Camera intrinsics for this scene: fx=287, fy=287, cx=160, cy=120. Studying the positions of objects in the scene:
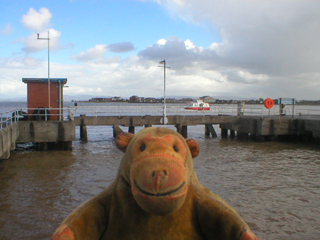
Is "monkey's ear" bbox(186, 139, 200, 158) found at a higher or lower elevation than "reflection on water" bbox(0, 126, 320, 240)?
higher

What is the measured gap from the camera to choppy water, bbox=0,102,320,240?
686 cm

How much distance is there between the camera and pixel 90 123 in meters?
19.7

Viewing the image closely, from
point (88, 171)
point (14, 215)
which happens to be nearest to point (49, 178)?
point (88, 171)

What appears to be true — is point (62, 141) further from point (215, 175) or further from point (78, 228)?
point (78, 228)

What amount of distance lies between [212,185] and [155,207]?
25.8ft

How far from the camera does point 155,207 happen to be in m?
2.41

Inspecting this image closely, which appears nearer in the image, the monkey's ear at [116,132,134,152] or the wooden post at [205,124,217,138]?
the monkey's ear at [116,132,134,152]

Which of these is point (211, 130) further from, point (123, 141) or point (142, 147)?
point (142, 147)

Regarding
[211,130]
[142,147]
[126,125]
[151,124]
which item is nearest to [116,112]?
[126,125]

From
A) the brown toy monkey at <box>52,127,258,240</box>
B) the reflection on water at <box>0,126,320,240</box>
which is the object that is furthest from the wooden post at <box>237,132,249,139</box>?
the brown toy monkey at <box>52,127,258,240</box>

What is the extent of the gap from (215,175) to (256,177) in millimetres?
1581

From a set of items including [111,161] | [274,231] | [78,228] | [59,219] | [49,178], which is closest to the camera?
[78,228]

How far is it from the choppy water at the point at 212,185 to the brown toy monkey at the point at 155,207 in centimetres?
404

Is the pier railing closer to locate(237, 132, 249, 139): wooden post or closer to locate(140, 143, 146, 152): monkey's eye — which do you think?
locate(237, 132, 249, 139): wooden post
